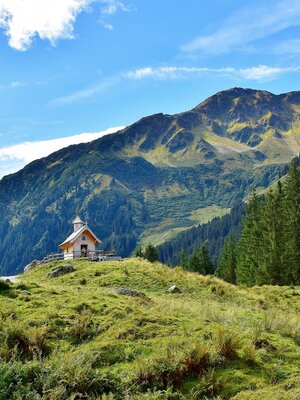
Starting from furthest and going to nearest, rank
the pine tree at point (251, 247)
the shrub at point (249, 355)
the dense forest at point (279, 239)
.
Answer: the pine tree at point (251, 247), the dense forest at point (279, 239), the shrub at point (249, 355)

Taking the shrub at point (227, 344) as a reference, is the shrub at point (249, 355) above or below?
below

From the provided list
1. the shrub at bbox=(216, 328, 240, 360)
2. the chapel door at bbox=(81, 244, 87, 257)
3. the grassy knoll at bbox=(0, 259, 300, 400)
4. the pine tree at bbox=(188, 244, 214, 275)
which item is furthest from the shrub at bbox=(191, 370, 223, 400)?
the pine tree at bbox=(188, 244, 214, 275)

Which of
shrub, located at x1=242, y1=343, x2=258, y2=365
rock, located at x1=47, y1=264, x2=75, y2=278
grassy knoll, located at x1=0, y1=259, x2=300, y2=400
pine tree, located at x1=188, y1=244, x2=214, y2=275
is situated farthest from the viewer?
pine tree, located at x1=188, y1=244, x2=214, y2=275

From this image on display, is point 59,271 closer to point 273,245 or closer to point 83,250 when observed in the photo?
point 83,250

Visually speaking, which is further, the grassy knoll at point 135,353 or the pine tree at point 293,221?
the pine tree at point 293,221

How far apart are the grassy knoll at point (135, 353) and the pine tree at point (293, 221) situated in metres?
41.7

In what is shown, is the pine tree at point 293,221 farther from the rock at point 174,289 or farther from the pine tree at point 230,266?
the pine tree at point 230,266

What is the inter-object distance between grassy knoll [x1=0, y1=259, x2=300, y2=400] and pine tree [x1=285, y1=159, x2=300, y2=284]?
41684 millimetres

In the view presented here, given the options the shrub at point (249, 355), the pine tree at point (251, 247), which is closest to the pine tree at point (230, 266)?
the pine tree at point (251, 247)

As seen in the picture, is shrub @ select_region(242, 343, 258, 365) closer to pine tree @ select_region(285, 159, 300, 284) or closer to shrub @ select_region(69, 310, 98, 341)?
shrub @ select_region(69, 310, 98, 341)

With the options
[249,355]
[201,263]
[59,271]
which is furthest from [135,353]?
[201,263]

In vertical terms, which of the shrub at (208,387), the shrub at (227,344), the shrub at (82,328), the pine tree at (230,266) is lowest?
the pine tree at (230,266)

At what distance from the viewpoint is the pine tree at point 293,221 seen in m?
55.2

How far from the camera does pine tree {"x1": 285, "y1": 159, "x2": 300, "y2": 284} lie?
181 feet
